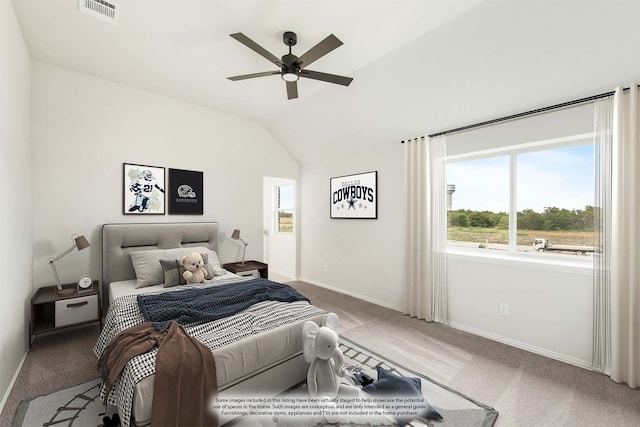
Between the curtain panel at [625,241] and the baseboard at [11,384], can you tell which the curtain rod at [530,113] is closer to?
the curtain panel at [625,241]

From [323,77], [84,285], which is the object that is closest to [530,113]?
[323,77]

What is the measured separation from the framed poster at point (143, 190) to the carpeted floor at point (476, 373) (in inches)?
57.1

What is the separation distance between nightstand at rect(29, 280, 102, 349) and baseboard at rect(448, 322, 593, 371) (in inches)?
154

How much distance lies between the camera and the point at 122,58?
286cm

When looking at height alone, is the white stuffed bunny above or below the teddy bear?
below

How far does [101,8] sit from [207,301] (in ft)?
8.00

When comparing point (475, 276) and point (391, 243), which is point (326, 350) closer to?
point (475, 276)

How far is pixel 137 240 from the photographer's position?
11.3ft

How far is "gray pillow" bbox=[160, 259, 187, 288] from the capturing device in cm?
299

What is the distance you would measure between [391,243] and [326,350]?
7.91 ft

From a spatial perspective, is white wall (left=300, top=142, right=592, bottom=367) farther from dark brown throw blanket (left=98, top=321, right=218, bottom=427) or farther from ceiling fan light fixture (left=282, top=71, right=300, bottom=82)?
dark brown throw blanket (left=98, top=321, right=218, bottom=427)

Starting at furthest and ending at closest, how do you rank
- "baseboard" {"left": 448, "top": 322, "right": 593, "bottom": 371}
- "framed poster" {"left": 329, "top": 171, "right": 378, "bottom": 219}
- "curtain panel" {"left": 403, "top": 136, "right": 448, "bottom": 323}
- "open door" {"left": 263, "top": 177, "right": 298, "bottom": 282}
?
"open door" {"left": 263, "top": 177, "right": 298, "bottom": 282}, "framed poster" {"left": 329, "top": 171, "right": 378, "bottom": 219}, "curtain panel" {"left": 403, "top": 136, "right": 448, "bottom": 323}, "baseboard" {"left": 448, "top": 322, "right": 593, "bottom": 371}

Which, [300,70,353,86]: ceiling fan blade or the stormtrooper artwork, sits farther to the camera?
the stormtrooper artwork

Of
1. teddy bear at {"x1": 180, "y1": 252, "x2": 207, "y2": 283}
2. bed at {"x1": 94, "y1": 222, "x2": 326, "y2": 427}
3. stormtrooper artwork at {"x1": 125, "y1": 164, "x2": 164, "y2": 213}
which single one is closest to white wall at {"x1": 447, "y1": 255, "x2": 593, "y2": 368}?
bed at {"x1": 94, "y1": 222, "x2": 326, "y2": 427}
